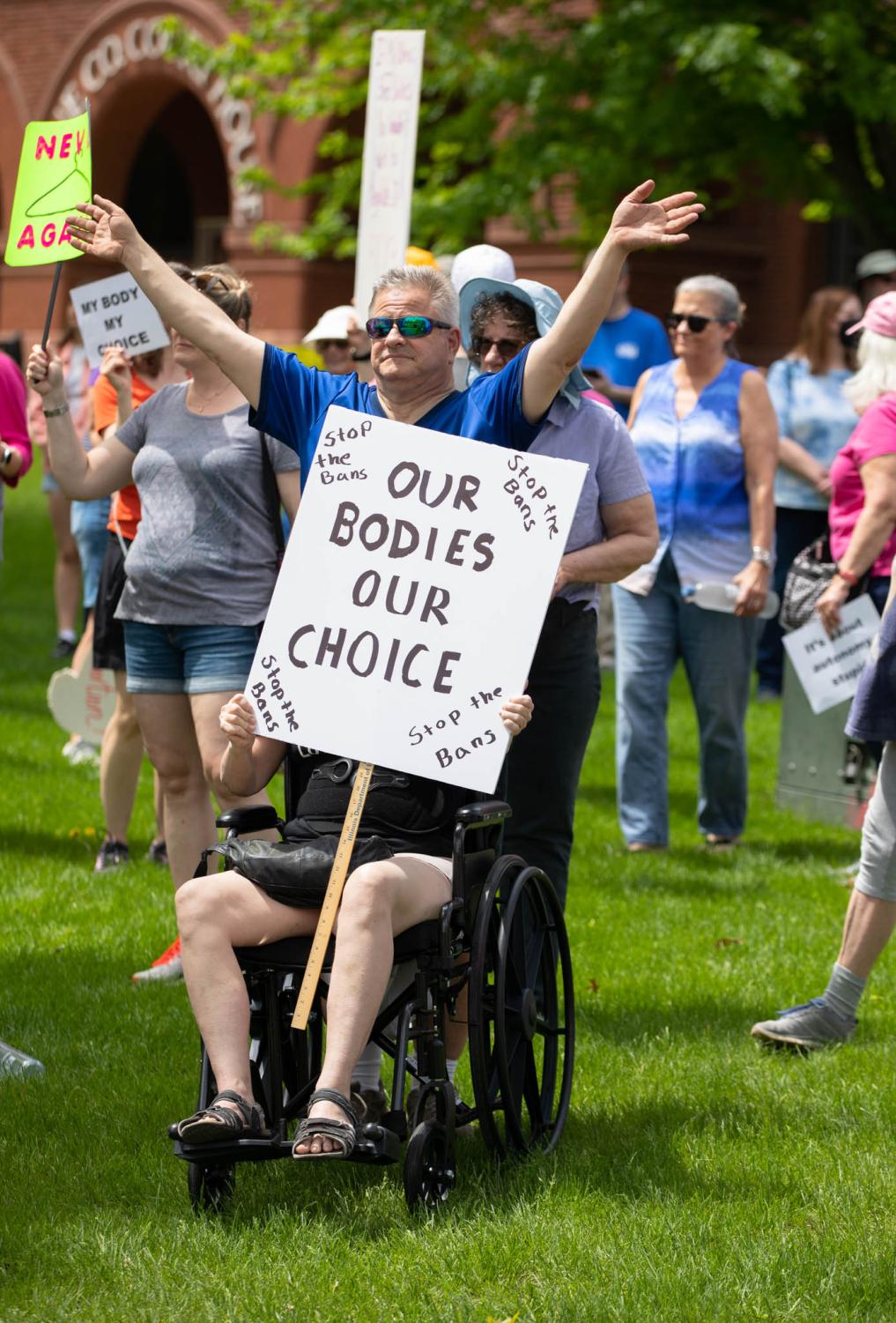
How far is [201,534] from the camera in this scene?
226 inches

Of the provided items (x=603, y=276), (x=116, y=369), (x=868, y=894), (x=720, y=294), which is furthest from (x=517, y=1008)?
(x=720, y=294)

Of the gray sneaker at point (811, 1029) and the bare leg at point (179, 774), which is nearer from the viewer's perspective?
the gray sneaker at point (811, 1029)

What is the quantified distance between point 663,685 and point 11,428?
2.93 meters

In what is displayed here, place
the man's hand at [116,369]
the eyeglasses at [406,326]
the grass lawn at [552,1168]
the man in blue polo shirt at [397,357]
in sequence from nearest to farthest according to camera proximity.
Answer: the grass lawn at [552,1168], the man in blue polo shirt at [397,357], the eyeglasses at [406,326], the man's hand at [116,369]

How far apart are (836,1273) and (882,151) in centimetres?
1253

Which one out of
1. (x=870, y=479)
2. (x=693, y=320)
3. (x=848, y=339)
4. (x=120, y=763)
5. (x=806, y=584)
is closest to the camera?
(x=870, y=479)

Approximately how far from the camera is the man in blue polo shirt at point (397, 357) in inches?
171

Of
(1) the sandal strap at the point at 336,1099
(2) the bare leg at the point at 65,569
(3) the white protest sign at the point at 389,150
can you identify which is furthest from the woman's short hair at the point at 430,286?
(2) the bare leg at the point at 65,569

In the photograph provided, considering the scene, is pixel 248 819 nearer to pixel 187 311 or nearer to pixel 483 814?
pixel 483 814

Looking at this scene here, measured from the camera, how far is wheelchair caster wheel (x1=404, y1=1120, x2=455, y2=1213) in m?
4.16

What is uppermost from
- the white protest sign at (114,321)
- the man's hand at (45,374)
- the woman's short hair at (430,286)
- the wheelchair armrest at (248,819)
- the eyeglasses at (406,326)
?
the white protest sign at (114,321)

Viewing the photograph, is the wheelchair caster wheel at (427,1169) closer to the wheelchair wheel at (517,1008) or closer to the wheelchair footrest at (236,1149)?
the wheelchair wheel at (517,1008)

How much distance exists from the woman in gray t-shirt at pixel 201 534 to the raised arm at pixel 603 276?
153 centimetres

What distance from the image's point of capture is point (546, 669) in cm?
545
